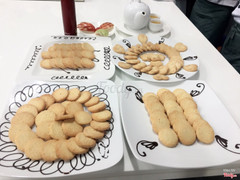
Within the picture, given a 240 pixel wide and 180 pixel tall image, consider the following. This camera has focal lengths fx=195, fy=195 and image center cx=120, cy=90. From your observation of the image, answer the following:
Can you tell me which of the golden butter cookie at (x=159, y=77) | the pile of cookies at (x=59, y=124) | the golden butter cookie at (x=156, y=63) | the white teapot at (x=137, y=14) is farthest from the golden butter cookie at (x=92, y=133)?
the white teapot at (x=137, y=14)

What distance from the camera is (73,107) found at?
599 millimetres

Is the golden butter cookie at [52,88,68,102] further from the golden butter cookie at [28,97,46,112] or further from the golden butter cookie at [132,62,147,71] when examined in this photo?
the golden butter cookie at [132,62,147,71]

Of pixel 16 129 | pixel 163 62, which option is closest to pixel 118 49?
pixel 163 62

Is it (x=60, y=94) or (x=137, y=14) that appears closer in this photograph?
(x=60, y=94)

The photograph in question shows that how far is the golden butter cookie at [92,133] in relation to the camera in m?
0.52

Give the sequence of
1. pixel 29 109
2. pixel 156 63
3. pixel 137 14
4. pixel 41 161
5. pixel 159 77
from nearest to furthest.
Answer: pixel 41 161, pixel 29 109, pixel 159 77, pixel 156 63, pixel 137 14

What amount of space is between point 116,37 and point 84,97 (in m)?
0.54

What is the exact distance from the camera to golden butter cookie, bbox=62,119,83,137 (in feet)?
1.73

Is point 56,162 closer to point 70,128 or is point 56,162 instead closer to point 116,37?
point 70,128

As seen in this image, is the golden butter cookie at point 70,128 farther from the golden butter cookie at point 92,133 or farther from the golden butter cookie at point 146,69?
the golden butter cookie at point 146,69

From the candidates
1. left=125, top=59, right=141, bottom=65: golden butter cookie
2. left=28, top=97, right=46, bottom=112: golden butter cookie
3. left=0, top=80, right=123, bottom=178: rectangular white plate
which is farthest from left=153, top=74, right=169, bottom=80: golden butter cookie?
left=28, top=97, right=46, bottom=112: golden butter cookie

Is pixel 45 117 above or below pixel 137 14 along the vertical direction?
below

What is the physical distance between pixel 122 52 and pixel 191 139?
49 centimetres

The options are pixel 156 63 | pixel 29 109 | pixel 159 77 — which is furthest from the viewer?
pixel 156 63
